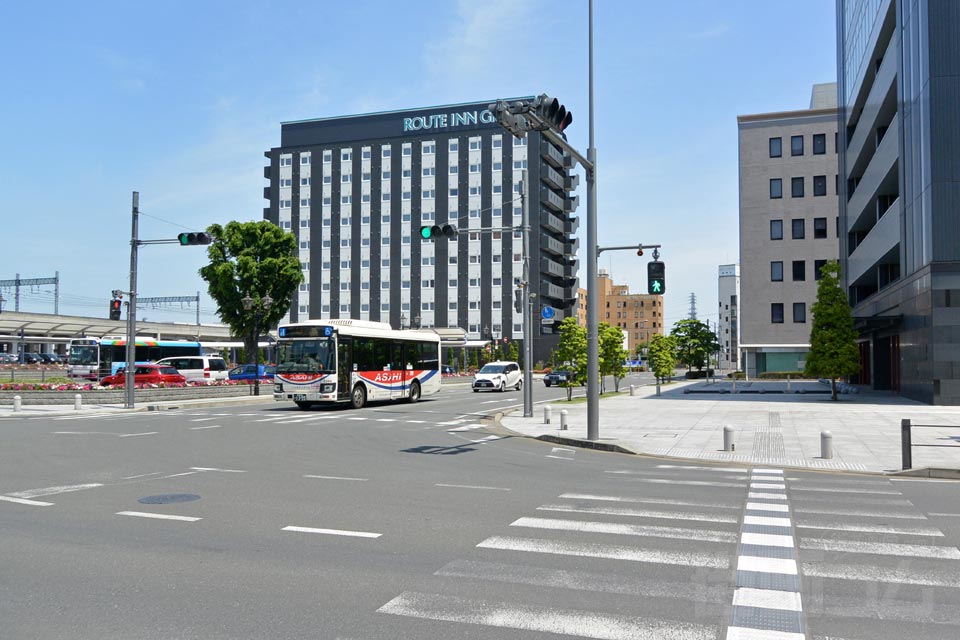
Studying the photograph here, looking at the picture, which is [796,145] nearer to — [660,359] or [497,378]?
[660,359]

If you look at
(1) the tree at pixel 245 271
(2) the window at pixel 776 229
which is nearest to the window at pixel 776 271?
(2) the window at pixel 776 229

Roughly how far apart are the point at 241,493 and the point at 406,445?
692 centimetres

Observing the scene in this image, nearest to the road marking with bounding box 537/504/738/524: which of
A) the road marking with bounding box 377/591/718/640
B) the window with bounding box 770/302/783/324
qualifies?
the road marking with bounding box 377/591/718/640

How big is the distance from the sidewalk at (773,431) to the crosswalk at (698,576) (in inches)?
202

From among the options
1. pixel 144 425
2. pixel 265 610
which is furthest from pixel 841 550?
pixel 144 425

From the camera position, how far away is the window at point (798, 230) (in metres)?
67.2

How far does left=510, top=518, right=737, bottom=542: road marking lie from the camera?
7980 millimetres

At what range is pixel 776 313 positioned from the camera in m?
66.9

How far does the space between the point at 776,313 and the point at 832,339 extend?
110 feet

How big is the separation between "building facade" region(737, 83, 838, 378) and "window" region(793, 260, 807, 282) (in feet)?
0.29

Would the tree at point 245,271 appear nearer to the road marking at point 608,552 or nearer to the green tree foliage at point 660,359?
the green tree foliage at point 660,359

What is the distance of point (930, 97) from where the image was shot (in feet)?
97.7

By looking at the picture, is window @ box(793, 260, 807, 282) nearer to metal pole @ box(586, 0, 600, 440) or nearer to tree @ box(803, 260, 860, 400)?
tree @ box(803, 260, 860, 400)

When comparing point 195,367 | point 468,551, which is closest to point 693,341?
point 195,367
